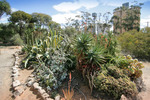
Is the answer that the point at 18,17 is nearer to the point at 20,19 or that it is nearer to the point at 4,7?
the point at 20,19

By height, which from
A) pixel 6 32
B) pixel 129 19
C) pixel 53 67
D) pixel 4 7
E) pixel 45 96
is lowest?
pixel 45 96

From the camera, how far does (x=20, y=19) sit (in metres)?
14.6

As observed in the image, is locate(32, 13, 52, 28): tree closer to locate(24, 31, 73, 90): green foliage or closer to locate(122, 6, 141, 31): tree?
locate(24, 31, 73, 90): green foliage

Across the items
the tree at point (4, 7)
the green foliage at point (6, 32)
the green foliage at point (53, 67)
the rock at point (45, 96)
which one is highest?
the tree at point (4, 7)

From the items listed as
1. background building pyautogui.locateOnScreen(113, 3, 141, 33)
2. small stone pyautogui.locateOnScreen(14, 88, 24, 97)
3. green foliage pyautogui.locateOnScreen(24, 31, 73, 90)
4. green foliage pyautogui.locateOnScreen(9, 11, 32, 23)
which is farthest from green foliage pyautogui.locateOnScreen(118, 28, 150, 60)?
green foliage pyautogui.locateOnScreen(9, 11, 32, 23)

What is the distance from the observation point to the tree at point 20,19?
1407 cm

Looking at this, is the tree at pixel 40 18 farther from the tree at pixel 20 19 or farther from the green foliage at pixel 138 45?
the green foliage at pixel 138 45

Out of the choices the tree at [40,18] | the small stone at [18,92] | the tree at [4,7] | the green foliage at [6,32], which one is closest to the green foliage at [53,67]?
the small stone at [18,92]

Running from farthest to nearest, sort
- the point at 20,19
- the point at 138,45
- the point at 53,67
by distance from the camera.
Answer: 1. the point at 20,19
2. the point at 138,45
3. the point at 53,67

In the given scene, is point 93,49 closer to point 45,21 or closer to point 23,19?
point 23,19

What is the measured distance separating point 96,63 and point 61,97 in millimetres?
1425

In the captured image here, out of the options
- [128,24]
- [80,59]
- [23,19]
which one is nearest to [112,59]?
[80,59]

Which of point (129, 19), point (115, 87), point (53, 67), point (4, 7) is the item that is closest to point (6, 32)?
point (4, 7)

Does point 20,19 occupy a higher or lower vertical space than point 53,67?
higher
